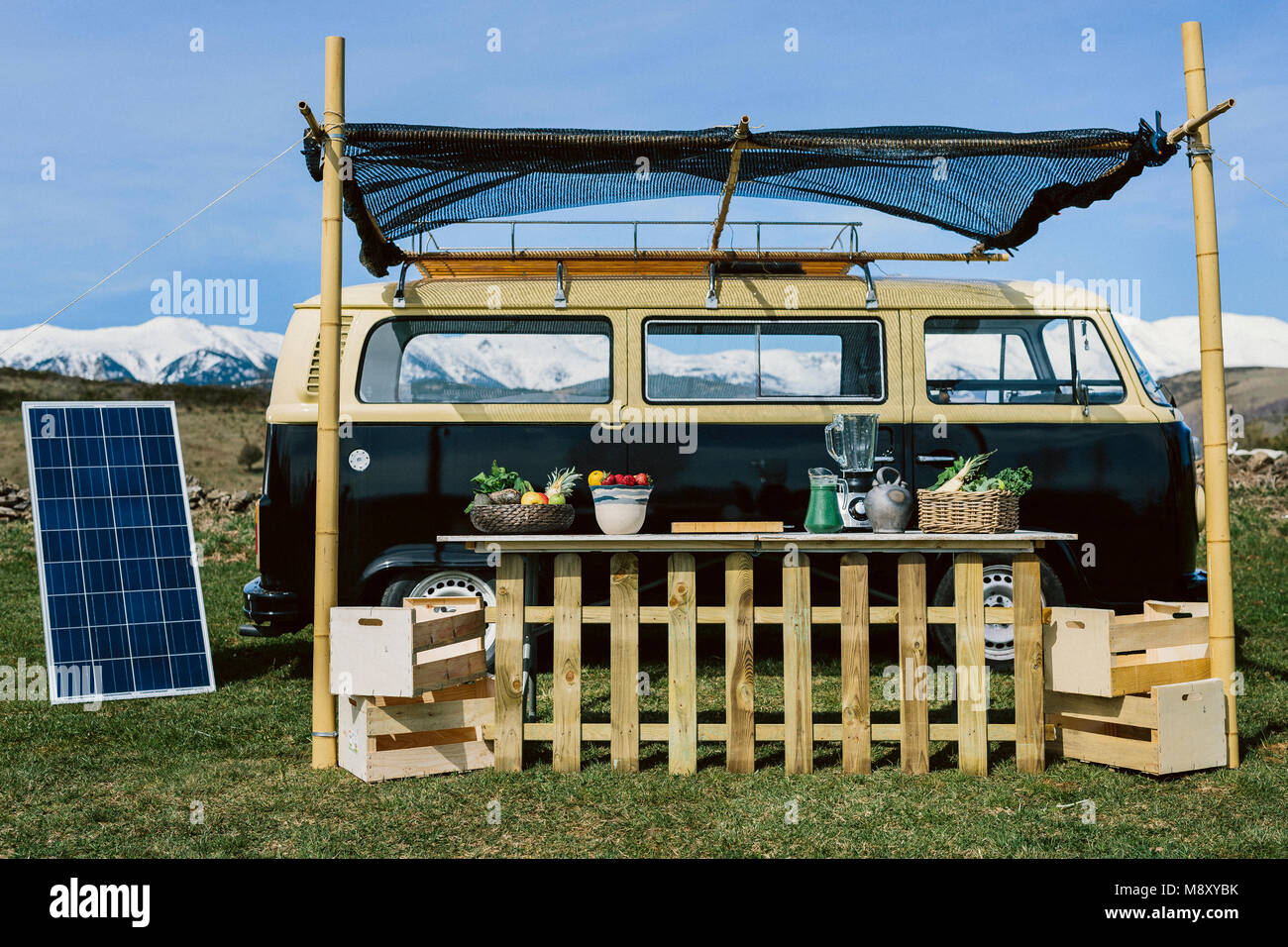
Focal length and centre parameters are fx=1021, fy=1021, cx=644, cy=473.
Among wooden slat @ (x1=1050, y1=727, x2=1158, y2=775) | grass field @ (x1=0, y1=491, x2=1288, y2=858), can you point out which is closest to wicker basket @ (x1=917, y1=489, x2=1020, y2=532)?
wooden slat @ (x1=1050, y1=727, x2=1158, y2=775)

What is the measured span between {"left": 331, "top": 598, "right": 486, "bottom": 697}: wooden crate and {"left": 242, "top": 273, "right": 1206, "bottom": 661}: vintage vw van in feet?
4.95

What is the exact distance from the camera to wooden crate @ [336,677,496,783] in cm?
456

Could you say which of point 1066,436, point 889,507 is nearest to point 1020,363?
point 1066,436

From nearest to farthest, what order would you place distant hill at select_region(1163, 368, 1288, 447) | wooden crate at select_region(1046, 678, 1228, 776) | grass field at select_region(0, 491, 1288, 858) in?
grass field at select_region(0, 491, 1288, 858) → wooden crate at select_region(1046, 678, 1228, 776) → distant hill at select_region(1163, 368, 1288, 447)

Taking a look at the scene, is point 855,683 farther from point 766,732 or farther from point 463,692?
point 463,692

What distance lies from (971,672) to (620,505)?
177 centimetres

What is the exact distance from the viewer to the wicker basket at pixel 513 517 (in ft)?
16.0

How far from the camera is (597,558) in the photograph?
6.58 metres

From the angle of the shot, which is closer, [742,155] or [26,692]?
[742,155]

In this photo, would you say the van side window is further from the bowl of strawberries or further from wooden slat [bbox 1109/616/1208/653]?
the bowl of strawberries

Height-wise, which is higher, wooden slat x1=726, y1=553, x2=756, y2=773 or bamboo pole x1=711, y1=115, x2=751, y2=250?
bamboo pole x1=711, y1=115, x2=751, y2=250
